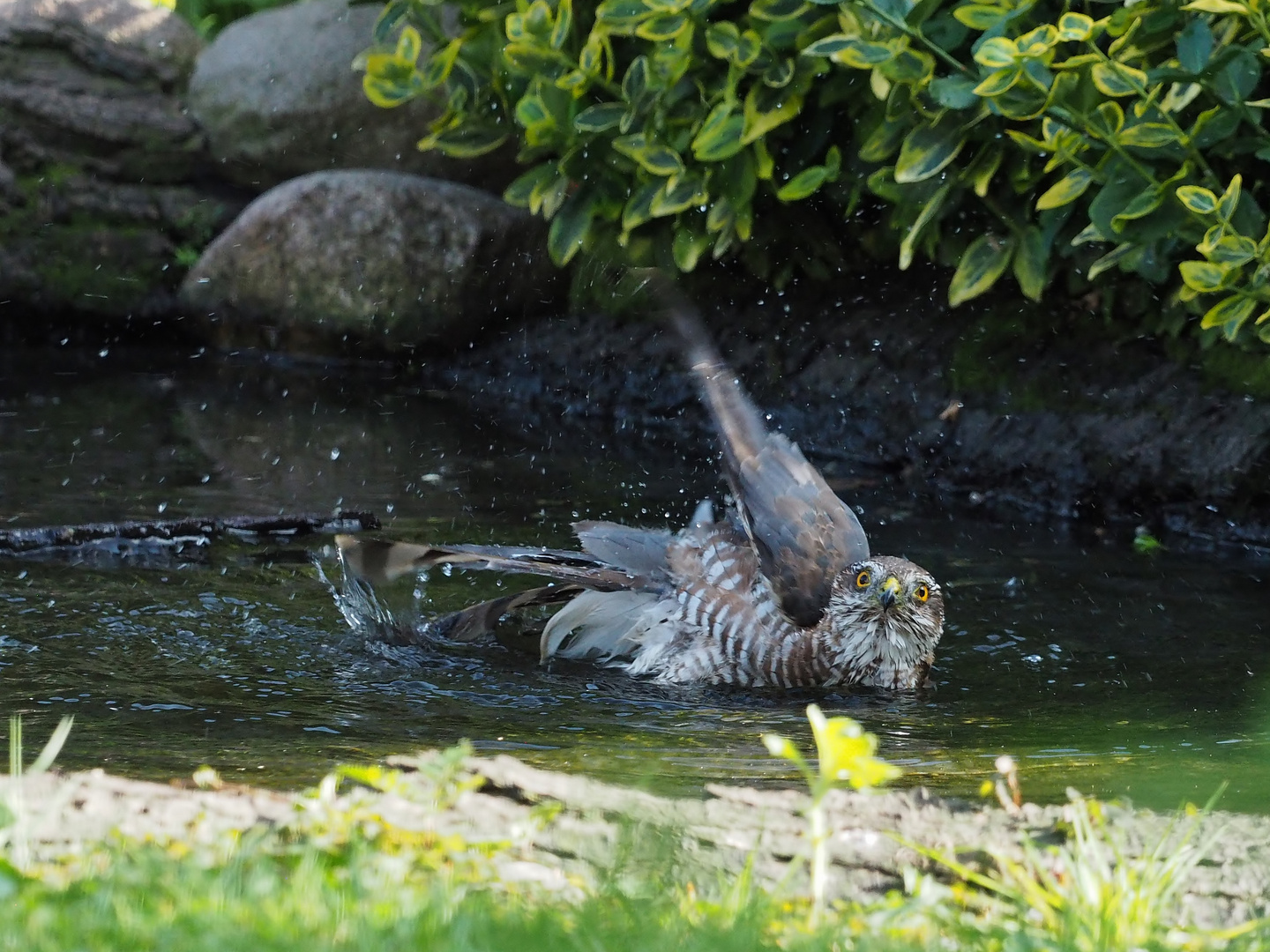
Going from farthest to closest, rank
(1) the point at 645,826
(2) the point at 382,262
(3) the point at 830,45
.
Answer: (2) the point at 382,262 → (3) the point at 830,45 → (1) the point at 645,826

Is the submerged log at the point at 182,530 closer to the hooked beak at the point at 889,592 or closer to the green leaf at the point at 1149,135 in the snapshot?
the hooked beak at the point at 889,592

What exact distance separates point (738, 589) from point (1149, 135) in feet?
7.57

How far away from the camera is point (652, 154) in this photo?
7.13 meters

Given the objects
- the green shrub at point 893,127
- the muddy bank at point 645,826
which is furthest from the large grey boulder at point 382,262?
the muddy bank at point 645,826

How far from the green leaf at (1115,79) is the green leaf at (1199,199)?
40 cm

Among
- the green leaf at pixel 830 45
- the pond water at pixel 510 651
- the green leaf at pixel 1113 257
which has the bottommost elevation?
the pond water at pixel 510 651

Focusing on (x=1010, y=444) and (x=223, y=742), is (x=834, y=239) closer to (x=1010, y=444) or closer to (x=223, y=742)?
(x=1010, y=444)

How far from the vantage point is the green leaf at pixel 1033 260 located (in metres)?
6.52

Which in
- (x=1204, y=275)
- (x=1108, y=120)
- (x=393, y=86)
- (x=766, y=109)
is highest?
(x=393, y=86)

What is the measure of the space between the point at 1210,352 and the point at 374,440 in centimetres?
412

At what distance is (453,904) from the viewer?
6.92 feet

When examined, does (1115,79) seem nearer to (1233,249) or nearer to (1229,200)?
(1229,200)

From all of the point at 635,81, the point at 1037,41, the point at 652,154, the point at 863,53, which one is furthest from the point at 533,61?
the point at 1037,41

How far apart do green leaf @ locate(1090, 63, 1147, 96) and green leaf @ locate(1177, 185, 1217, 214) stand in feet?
1.32
